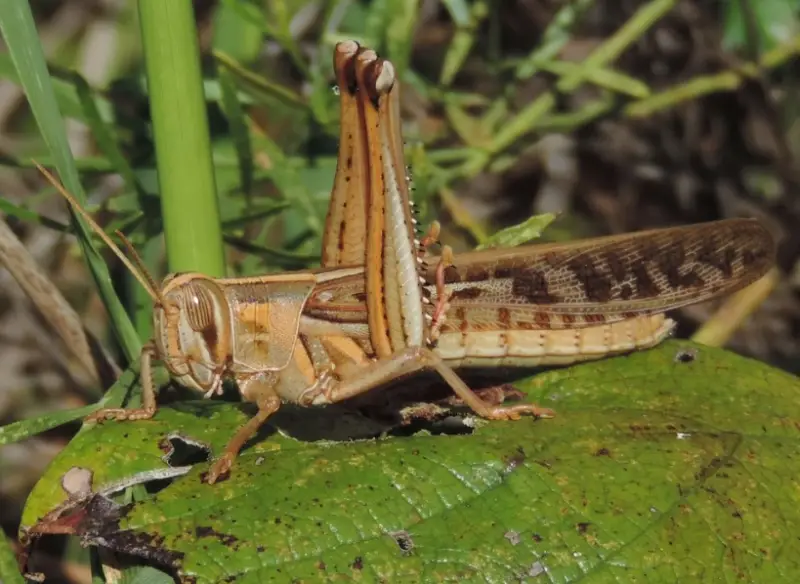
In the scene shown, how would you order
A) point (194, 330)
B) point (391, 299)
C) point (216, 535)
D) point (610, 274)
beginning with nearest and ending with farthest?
point (216, 535)
point (194, 330)
point (391, 299)
point (610, 274)

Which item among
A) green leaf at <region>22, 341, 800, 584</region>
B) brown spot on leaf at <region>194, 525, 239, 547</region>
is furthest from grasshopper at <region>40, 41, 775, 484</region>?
brown spot on leaf at <region>194, 525, 239, 547</region>

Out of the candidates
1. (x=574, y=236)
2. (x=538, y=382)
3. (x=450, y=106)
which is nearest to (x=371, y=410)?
(x=538, y=382)

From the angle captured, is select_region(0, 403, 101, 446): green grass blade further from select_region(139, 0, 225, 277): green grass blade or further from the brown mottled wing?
the brown mottled wing

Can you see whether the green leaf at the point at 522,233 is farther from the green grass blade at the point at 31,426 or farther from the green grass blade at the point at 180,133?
the green grass blade at the point at 31,426

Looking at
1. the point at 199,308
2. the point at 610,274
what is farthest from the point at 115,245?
the point at 610,274

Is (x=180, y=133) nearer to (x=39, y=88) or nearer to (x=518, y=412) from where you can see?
(x=39, y=88)

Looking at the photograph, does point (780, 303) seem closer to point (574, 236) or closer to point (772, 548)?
point (574, 236)
